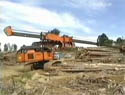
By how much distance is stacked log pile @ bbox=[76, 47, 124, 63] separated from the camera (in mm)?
21859

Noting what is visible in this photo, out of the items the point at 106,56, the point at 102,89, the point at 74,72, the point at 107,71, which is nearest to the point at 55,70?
the point at 74,72

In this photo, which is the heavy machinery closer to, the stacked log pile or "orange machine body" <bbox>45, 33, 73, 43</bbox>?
"orange machine body" <bbox>45, 33, 73, 43</bbox>

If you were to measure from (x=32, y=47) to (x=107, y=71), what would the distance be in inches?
222

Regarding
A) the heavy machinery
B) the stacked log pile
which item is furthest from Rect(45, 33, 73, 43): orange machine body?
the stacked log pile

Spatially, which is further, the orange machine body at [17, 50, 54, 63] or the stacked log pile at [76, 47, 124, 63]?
the stacked log pile at [76, 47, 124, 63]

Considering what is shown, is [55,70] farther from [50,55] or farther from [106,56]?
[106,56]

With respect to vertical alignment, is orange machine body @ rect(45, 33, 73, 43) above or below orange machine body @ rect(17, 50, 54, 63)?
above

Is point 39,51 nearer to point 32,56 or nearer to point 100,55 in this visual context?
point 32,56

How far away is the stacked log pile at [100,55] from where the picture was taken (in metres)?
21.9

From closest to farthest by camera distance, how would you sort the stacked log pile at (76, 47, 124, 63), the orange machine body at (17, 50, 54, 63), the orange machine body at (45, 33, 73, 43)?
the orange machine body at (17, 50, 54, 63), the orange machine body at (45, 33, 73, 43), the stacked log pile at (76, 47, 124, 63)

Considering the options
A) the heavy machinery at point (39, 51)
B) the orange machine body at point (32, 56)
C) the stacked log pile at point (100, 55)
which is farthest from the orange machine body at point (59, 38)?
the stacked log pile at point (100, 55)

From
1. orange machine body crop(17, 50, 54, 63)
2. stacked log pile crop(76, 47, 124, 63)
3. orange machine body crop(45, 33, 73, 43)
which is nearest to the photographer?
orange machine body crop(17, 50, 54, 63)

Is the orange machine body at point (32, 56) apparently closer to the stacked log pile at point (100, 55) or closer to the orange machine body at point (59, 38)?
the orange machine body at point (59, 38)

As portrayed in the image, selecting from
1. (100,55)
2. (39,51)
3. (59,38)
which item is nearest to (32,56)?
(39,51)
